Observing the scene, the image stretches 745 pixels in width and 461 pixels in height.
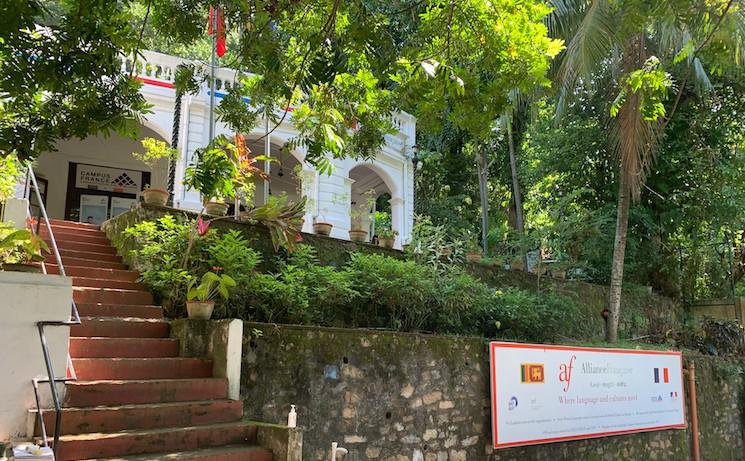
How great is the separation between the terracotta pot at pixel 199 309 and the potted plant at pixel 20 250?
1.31 m

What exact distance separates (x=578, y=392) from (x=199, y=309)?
4994mm

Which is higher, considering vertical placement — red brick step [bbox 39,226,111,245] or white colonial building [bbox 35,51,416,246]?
white colonial building [bbox 35,51,416,246]

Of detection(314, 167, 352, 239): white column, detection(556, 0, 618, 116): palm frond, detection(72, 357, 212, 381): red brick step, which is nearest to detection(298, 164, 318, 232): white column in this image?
detection(314, 167, 352, 239): white column

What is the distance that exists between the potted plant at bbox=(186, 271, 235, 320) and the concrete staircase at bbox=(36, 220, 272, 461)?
361mm

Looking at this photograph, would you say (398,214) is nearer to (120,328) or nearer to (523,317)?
(523,317)

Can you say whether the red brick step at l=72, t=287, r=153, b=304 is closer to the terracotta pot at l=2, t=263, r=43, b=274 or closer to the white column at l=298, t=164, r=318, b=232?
the terracotta pot at l=2, t=263, r=43, b=274

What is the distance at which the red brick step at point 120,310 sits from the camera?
546 cm

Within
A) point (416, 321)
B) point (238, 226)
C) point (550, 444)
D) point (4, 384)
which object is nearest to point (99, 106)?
point (4, 384)

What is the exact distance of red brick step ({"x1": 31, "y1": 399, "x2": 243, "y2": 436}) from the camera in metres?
4.04

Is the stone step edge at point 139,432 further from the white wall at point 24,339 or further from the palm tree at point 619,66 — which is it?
the palm tree at point 619,66

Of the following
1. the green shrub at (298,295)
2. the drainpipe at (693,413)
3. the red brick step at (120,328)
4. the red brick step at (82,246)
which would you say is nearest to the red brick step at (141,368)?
the red brick step at (120,328)

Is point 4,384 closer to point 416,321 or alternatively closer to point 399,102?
point 399,102

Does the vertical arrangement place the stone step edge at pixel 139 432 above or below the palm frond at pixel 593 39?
below

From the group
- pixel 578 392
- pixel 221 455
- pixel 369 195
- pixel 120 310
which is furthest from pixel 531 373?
pixel 369 195
